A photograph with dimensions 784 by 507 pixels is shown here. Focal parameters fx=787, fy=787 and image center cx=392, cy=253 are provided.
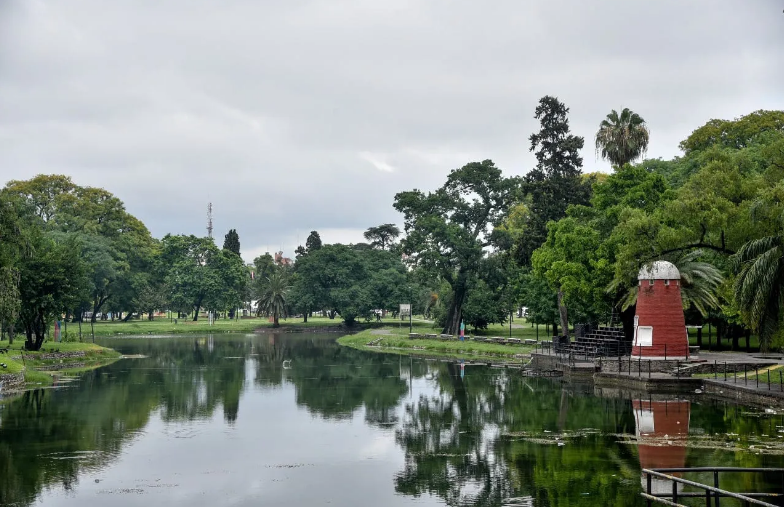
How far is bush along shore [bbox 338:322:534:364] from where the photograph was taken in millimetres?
72125

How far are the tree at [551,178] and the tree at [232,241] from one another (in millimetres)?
93508

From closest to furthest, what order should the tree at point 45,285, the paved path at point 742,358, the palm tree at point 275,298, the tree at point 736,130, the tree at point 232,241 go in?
the paved path at point 742,358
the tree at point 45,285
the tree at point 736,130
the palm tree at point 275,298
the tree at point 232,241

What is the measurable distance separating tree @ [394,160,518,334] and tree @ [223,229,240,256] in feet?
236

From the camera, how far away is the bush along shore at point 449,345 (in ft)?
237

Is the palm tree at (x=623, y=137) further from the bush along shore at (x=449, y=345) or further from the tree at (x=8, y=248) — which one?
the tree at (x=8, y=248)

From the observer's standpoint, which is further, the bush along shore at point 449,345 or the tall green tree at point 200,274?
→ the tall green tree at point 200,274

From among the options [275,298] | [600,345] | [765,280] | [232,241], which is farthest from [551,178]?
[232,241]

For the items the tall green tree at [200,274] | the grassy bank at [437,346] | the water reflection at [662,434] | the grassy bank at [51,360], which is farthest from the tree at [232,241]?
the water reflection at [662,434]

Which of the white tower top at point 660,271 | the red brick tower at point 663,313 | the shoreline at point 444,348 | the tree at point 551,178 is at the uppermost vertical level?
the tree at point 551,178

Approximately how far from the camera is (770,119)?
278ft

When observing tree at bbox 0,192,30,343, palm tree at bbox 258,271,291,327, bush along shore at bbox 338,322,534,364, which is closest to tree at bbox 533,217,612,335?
bush along shore at bbox 338,322,534,364

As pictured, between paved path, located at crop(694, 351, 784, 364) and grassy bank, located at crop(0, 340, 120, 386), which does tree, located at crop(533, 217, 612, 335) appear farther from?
grassy bank, located at crop(0, 340, 120, 386)

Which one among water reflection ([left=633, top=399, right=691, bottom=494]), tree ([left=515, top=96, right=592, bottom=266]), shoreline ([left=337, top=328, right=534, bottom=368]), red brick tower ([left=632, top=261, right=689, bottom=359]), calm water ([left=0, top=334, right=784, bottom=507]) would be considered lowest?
calm water ([left=0, top=334, right=784, bottom=507])

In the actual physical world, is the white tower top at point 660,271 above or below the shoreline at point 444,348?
above
